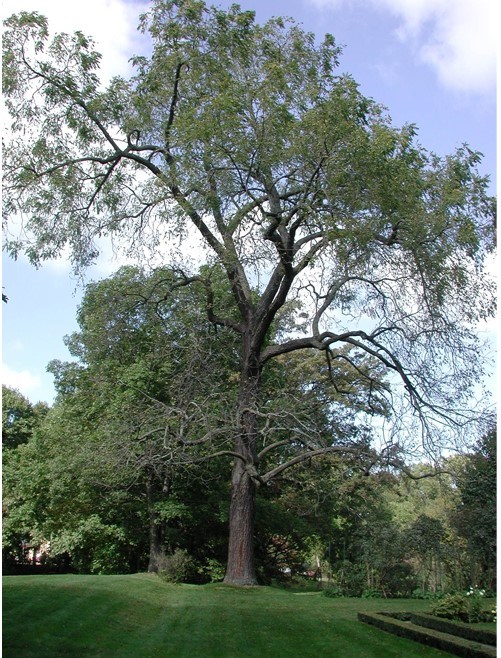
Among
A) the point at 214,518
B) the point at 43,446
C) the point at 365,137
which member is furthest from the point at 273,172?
the point at 43,446

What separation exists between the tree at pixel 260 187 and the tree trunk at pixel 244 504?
0.05 meters

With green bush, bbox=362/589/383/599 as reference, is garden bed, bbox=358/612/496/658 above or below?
above

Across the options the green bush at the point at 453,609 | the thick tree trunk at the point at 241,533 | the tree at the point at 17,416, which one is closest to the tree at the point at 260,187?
the thick tree trunk at the point at 241,533

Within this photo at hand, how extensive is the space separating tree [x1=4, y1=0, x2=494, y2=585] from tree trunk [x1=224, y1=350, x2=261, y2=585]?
0.05 m

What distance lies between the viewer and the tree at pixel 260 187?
12.7m

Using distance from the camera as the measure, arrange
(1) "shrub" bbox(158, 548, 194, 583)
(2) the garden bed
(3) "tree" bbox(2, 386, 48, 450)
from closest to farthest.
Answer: (2) the garden bed → (1) "shrub" bbox(158, 548, 194, 583) → (3) "tree" bbox(2, 386, 48, 450)

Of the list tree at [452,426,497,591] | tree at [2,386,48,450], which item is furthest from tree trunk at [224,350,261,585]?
tree at [2,386,48,450]

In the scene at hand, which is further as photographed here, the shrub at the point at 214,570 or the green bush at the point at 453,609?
the shrub at the point at 214,570

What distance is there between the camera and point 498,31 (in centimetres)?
577

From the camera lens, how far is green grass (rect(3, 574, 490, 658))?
8500 mm

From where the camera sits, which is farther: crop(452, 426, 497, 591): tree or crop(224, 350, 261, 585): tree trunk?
crop(452, 426, 497, 591): tree

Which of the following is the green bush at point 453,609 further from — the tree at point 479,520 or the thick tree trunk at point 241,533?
the tree at point 479,520

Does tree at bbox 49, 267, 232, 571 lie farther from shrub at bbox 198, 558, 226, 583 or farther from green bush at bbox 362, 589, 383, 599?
green bush at bbox 362, 589, 383, 599

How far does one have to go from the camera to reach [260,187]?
46.9ft
